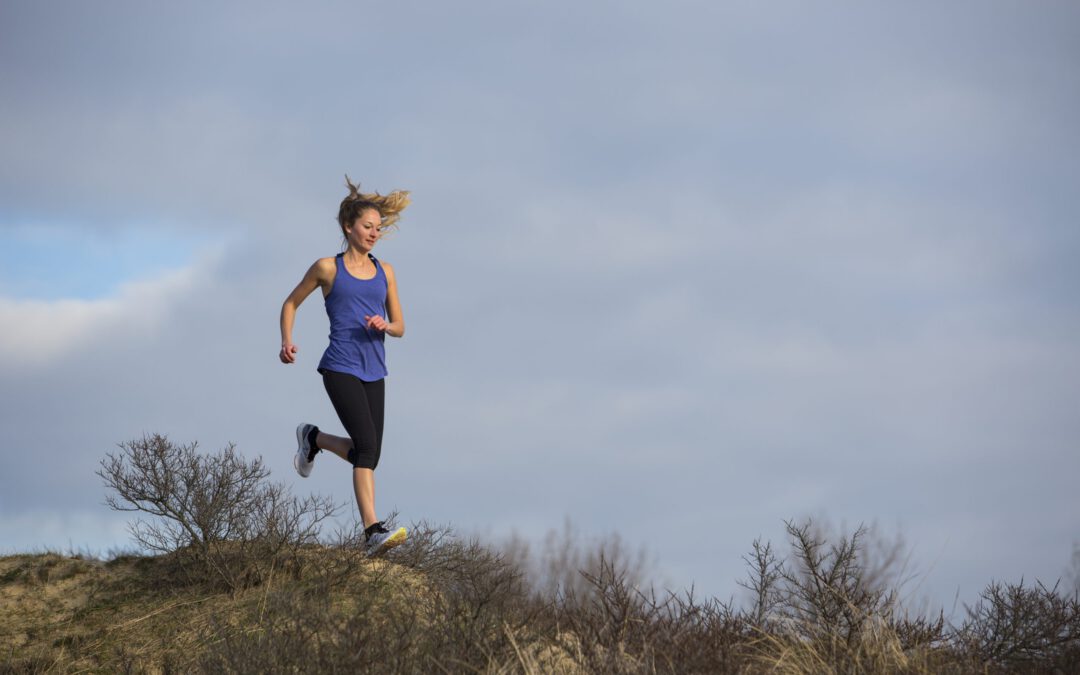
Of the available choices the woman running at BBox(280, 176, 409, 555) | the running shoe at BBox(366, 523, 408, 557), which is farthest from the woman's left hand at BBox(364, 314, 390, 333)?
the running shoe at BBox(366, 523, 408, 557)

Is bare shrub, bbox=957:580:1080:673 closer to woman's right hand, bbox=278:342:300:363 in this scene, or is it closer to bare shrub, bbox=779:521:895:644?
bare shrub, bbox=779:521:895:644

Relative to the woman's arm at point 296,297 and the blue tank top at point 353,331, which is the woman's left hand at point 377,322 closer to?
the blue tank top at point 353,331

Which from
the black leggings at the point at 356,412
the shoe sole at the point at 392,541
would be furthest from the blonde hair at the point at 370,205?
the shoe sole at the point at 392,541

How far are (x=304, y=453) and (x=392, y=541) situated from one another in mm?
1360

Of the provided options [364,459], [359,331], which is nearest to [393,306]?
[359,331]

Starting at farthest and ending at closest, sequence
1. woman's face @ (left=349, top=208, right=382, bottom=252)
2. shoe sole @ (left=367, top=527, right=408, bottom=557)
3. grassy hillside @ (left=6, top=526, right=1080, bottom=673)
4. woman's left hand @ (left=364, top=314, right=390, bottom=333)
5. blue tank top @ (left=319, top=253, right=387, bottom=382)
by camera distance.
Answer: woman's face @ (left=349, top=208, right=382, bottom=252)
blue tank top @ (left=319, top=253, right=387, bottom=382)
woman's left hand @ (left=364, top=314, right=390, bottom=333)
shoe sole @ (left=367, top=527, right=408, bottom=557)
grassy hillside @ (left=6, top=526, right=1080, bottom=673)

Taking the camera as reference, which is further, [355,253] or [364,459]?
[355,253]

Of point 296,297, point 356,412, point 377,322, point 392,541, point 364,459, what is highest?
point 296,297

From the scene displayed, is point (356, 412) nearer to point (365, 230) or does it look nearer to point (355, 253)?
point (355, 253)

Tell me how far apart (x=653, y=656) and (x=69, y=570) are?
5923 mm

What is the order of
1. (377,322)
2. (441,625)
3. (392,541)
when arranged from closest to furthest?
(441,625) → (392,541) → (377,322)

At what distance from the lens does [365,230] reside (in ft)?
27.1

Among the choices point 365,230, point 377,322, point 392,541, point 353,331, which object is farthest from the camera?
point 365,230

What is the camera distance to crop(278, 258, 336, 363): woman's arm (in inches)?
318
